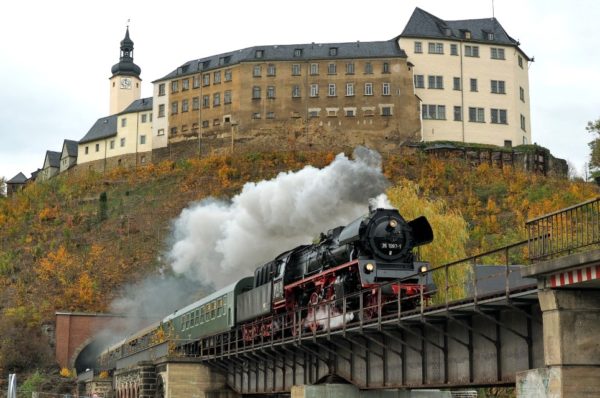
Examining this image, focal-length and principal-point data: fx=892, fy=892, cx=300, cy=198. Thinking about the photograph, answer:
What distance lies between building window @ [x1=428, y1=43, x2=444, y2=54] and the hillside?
505 inches

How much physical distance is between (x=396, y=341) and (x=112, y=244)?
64.7 m

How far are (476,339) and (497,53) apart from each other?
260 ft

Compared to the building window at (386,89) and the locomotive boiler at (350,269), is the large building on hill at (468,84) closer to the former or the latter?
the building window at (386,89)

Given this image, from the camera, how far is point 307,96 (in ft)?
309

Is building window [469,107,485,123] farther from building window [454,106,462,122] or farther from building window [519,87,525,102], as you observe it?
building window [519,87,525,102]

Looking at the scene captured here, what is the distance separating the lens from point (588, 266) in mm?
14961

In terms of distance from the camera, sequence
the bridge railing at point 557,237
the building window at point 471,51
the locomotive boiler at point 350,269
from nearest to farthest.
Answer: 1. the bridge railing at point 557,237
2. the locomotive boiler at point 350,269
3. the building window at point 471,51

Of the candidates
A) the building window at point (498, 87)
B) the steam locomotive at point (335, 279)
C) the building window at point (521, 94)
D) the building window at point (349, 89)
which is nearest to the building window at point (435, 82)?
the building window at point (498, 87)

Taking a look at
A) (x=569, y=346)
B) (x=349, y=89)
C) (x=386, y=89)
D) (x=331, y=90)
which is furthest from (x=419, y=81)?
(x=569, y=346)

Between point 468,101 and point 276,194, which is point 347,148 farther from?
point 276,194

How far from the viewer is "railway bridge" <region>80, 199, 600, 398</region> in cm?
1564

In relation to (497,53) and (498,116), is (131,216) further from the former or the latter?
(497,53)

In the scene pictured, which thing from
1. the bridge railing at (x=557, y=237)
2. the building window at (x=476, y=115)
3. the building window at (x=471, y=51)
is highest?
the building window at (x=471, y=51)

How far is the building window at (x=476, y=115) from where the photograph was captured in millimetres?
91250
